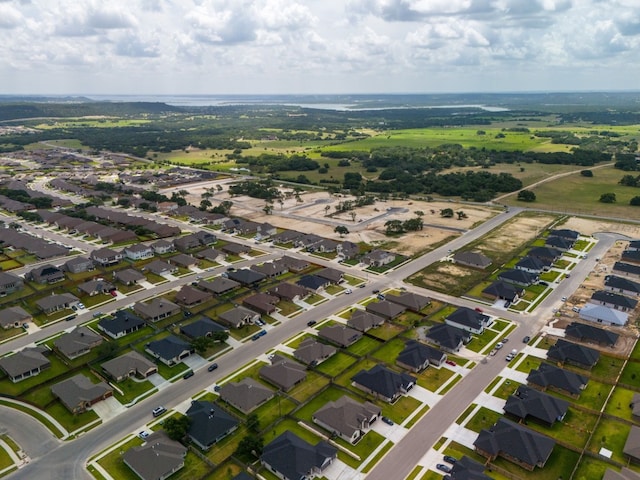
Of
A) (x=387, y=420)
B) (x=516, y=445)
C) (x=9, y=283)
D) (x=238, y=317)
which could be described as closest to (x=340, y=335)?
(x=238, y=317)

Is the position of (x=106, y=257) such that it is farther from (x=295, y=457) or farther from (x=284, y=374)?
(x=295, y=457)

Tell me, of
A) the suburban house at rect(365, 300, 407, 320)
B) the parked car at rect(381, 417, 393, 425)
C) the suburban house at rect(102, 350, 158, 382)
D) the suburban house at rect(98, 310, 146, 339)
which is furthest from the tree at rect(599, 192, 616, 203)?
the suburban house at rect(102, 350, 158, 382)

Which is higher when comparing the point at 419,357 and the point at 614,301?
the point at 614,301

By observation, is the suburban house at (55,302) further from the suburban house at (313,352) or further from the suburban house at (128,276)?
the suburban house at (313,352)

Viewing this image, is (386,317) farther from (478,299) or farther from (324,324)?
(478,299)

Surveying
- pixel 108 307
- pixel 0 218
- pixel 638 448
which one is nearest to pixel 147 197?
pixel 0 218

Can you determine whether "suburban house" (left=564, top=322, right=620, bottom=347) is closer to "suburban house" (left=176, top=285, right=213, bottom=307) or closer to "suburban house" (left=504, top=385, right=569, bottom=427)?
"suburban house" (left=504, top=385, right=569, bottom=427)

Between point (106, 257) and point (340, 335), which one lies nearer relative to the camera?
point (340, 335)
